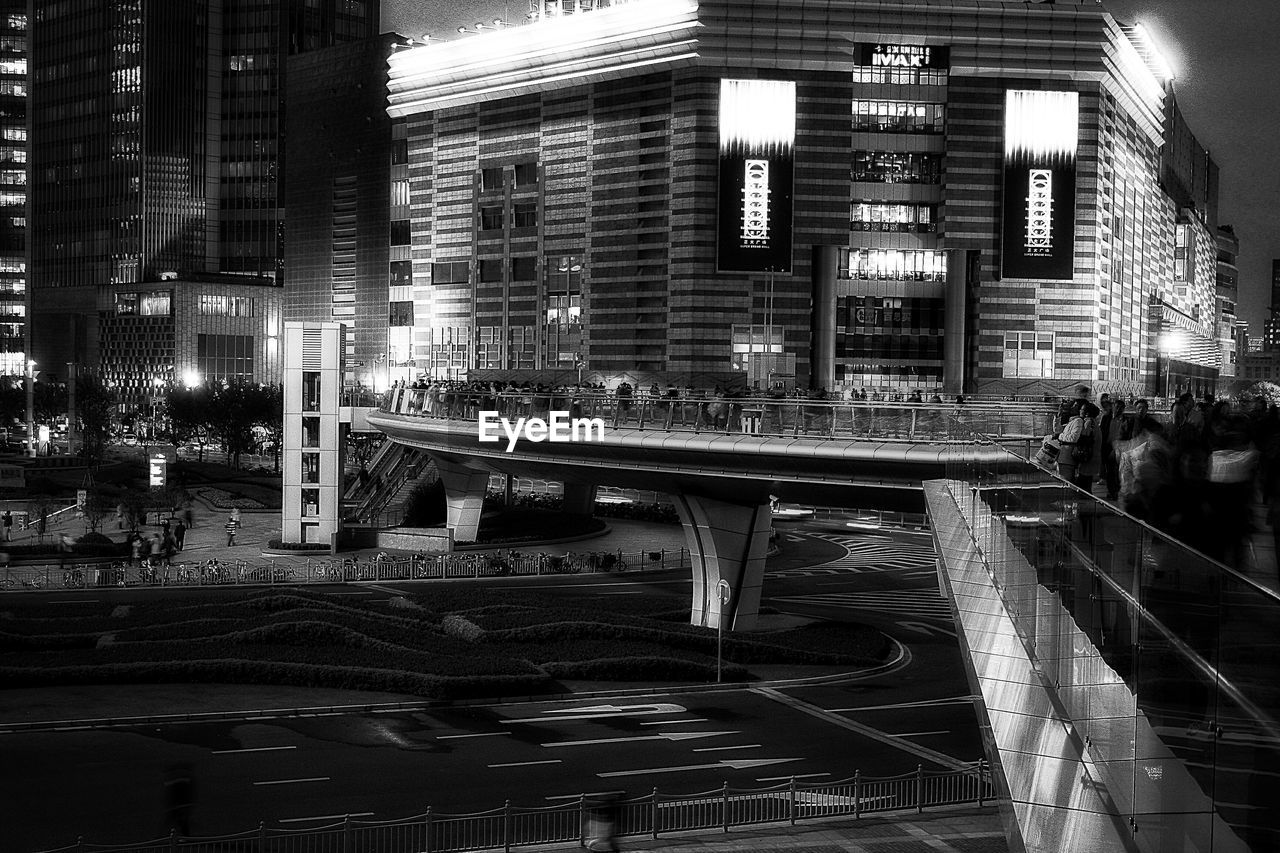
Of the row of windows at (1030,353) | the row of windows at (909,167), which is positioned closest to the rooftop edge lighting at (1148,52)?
the row of windows at (909,167)

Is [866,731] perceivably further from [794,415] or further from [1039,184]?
[1039,184]

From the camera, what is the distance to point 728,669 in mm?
45344

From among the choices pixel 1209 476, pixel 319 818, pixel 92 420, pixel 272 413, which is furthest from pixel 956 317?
pixel 1209 476

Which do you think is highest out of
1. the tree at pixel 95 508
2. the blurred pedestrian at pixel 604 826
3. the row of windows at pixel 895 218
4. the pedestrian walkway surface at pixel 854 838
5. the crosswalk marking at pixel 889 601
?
the row of windows at pixel 895 218

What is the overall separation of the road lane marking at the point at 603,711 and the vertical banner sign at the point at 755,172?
9625 cm

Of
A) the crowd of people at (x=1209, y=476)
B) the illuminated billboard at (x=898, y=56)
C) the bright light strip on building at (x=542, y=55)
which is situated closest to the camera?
the crowd of people at (x=1209, y=476)

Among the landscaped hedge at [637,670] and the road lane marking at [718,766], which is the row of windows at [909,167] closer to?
the landscaped hedge at [637,670]

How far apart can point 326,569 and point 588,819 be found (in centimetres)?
4488

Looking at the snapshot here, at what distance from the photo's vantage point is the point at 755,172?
132750 mm

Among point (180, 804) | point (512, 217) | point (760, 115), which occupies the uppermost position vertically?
point (760, 115)

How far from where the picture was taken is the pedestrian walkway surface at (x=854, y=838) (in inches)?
1007

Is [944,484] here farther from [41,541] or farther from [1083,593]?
[41,541]

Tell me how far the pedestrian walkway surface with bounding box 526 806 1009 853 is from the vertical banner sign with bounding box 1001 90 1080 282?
113 meters

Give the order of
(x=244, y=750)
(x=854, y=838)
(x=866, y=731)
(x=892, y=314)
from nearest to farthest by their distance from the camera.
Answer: (x=854, y=838) → (x=244, y=750) → (x=866, y=731) → (x=892, y=314)
